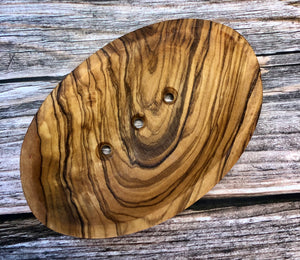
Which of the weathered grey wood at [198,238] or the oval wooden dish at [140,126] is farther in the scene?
the weathered grey wood at [198,238]

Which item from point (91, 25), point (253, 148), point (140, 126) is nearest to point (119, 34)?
point (91, 25)

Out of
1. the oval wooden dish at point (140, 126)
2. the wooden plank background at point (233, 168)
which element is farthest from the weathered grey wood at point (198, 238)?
the oval wooden dish at point (140, 126)

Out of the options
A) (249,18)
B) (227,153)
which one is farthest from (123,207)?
(249,18)

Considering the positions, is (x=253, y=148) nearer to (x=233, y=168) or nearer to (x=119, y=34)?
(x=233, y=168)

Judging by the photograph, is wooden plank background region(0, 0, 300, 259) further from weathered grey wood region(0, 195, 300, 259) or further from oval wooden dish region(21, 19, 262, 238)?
oval wooden dish region(21, 19, 262, 238)

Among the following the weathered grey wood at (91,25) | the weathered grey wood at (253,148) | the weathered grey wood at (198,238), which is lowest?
the weathered grey wood at (198,238)

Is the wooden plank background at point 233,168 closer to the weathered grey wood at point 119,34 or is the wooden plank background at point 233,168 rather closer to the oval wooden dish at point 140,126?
the weathered grey wood at point 119,34

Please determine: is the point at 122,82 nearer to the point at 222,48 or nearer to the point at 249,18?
the point at 222,48
